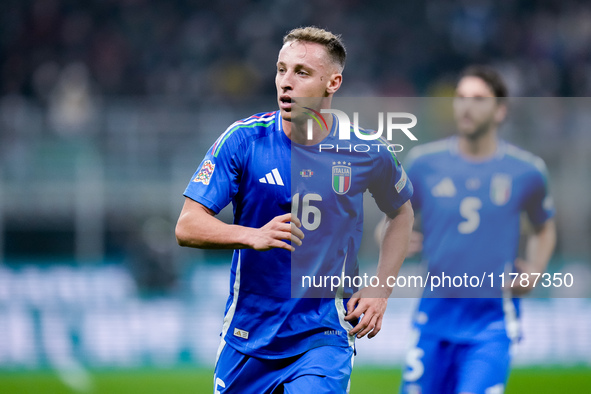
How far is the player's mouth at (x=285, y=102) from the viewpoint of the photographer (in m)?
4.12

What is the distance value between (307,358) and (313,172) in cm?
98

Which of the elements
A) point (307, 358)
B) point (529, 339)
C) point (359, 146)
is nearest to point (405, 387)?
point (307, 358)

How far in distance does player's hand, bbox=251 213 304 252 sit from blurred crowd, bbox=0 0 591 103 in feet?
40.5

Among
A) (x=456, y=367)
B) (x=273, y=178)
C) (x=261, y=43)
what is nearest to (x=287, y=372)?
(x=273, y=178)

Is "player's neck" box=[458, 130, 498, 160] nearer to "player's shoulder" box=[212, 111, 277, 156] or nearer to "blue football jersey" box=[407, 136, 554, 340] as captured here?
"blue football jersey" box=[407, 136, 554, 340]

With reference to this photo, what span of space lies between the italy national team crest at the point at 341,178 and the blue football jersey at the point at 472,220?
5.16ft

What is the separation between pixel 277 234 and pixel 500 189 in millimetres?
2736

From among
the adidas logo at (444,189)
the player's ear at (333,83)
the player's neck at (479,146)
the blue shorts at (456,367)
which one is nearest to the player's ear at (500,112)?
the player's neck at (479,146)

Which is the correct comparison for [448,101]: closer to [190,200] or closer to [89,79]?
[190,200]

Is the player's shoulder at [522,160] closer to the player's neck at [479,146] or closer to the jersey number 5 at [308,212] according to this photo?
the player's neck at [479,146]

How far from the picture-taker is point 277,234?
3.58 m

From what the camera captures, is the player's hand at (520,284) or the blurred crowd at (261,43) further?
the blurred crowd at (261,43)

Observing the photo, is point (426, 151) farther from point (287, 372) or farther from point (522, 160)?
point (287, 372)

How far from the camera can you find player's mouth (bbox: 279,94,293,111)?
4117 mm
